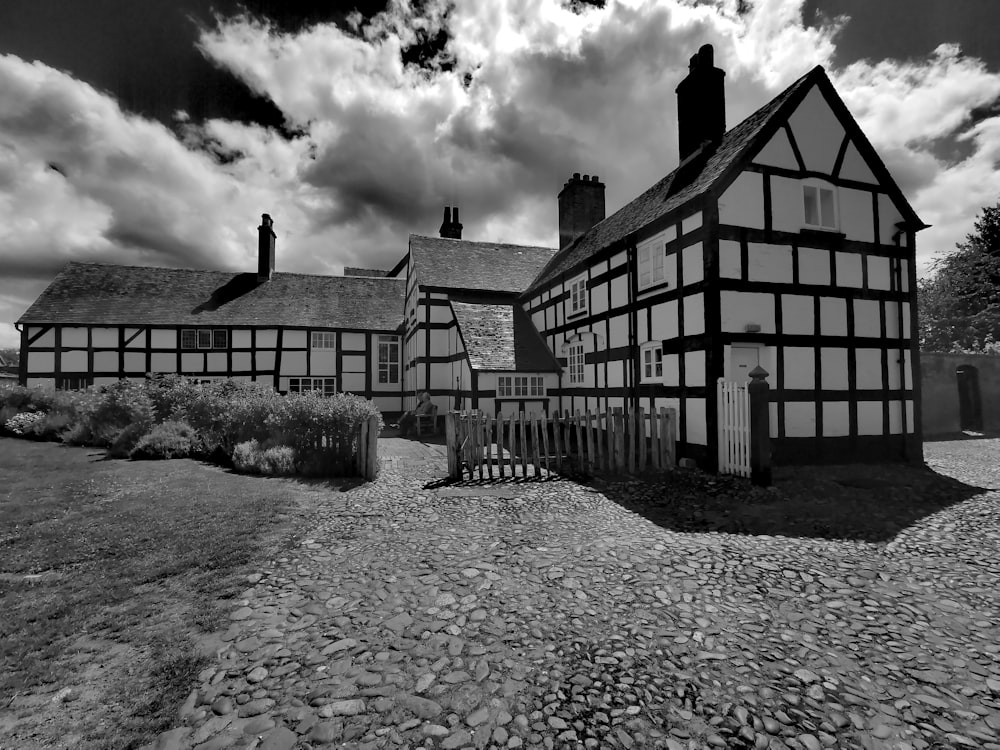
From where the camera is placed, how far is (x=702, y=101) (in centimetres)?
1466

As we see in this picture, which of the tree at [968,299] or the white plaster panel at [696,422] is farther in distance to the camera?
the tree at [968,299]

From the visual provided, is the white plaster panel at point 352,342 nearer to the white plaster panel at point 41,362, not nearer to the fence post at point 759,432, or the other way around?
the white plaster panel at point 41,362

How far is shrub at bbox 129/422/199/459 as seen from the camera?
1211 cm

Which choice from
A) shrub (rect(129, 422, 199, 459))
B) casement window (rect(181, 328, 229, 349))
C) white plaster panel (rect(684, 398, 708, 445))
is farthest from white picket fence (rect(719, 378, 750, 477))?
casement window (rect(181, 328, 229, 349))

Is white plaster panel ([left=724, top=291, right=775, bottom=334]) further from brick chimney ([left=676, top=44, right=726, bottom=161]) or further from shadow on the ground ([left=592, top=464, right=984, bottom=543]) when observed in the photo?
brick chimney ([left=676, top=44, right=726, bottom=161])

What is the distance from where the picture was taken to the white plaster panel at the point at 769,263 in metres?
11.4

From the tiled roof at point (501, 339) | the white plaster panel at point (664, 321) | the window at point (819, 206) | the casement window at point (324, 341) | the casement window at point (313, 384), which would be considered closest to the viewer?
the window at point (819, 206)

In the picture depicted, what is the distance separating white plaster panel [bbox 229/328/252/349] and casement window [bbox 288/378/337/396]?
284 cm

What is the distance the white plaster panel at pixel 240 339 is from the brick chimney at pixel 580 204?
679 inches

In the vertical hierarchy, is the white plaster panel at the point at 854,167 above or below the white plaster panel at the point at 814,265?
above

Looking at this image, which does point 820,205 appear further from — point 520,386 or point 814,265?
point 520,386

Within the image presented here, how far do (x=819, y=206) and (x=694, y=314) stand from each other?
449 cm

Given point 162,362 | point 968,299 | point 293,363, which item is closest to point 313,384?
point 293,363

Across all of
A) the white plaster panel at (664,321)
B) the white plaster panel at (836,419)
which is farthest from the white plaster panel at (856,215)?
the white plaster panel at (664,321)
